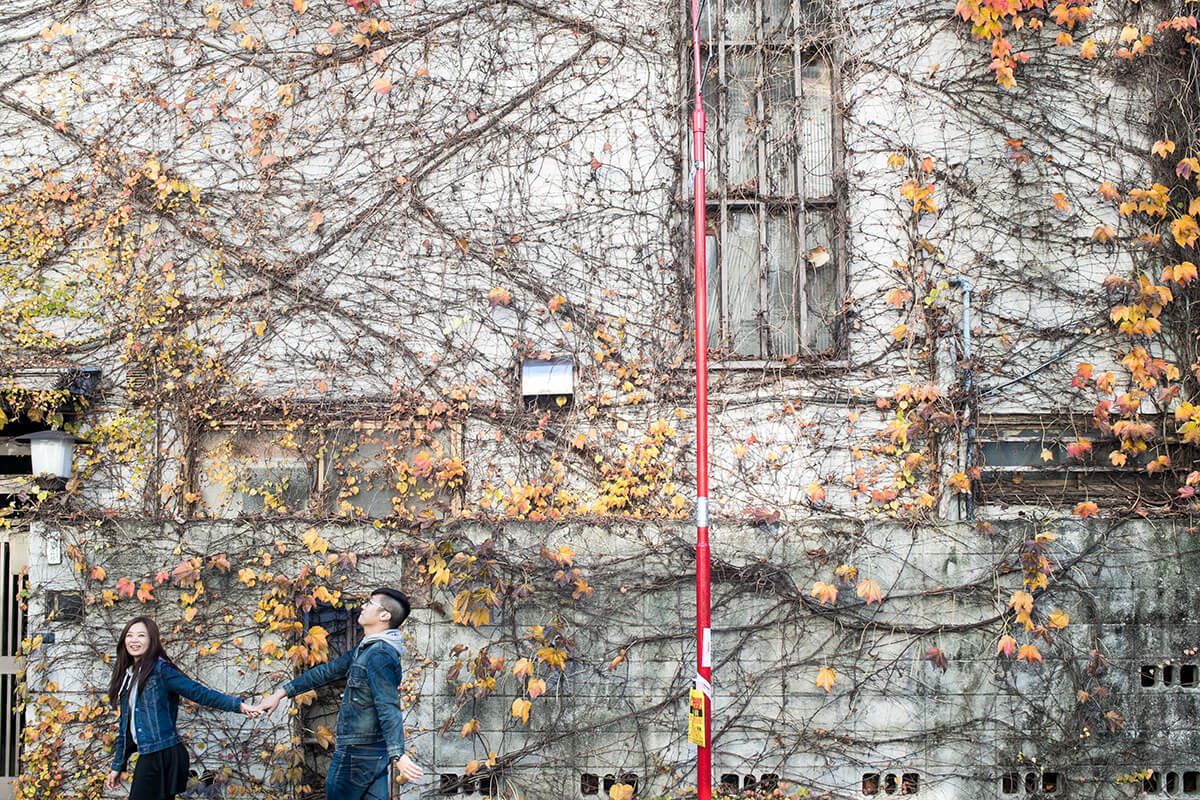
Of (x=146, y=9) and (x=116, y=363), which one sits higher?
(x=146, y=9)

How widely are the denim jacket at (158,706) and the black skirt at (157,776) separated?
0.16 ft

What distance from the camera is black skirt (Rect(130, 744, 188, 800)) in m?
5.61

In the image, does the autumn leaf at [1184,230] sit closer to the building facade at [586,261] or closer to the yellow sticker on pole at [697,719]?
the building facade at [586,261]

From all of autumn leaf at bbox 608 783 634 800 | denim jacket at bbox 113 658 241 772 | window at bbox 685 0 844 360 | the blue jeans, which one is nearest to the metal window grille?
denim jacket at bbox 113 658 241 772

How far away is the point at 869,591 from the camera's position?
670 cm

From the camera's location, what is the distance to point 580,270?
7965mm

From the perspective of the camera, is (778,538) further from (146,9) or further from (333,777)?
(146,9)

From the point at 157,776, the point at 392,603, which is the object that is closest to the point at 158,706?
the point at 157,776

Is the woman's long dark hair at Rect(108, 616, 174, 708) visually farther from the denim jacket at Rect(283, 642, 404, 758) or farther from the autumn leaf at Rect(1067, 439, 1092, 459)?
the autumn leaf at Rect(1067, 439, 1092, 459)

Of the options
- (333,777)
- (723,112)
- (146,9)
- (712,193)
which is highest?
(146,9)

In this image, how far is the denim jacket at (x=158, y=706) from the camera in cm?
565

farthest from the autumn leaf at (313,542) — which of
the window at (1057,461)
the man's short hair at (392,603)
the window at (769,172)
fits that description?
the window at (1057,461)

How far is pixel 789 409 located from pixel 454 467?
2.87 metres

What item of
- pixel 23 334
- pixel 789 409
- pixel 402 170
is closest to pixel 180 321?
pixel 23 334
